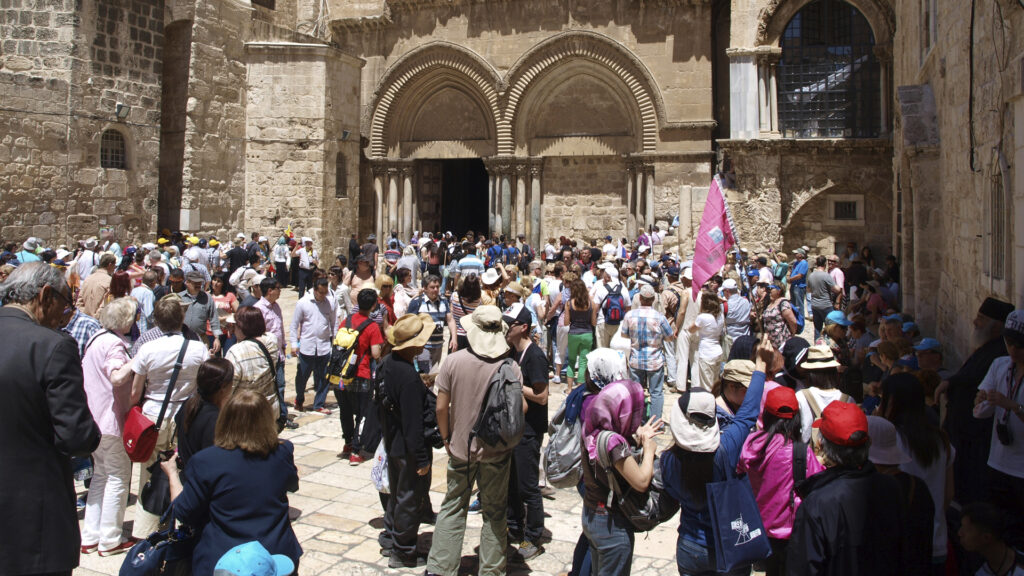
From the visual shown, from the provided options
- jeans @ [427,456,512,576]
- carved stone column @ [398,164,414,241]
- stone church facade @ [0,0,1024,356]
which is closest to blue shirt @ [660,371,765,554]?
jeans @ [427,456,512,576]

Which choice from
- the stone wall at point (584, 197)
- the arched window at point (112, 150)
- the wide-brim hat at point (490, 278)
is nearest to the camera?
the wide-brim hat at point (490, 278)

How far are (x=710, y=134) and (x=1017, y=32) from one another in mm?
13426

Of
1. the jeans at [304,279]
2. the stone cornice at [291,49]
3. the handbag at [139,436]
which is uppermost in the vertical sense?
the stone cornice at [291,49]

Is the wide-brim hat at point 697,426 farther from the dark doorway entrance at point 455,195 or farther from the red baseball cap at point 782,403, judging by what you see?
the dark doorway entrance at point 455,195

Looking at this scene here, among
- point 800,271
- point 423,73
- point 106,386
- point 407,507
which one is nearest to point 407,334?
point 407,507

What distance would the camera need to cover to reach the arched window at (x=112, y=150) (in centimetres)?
1700

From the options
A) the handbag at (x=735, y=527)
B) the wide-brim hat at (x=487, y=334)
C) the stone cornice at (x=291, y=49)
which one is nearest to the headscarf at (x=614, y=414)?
the handbag at (x=735, y=527)

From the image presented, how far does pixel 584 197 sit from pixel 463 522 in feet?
54.1

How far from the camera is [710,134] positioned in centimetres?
1870

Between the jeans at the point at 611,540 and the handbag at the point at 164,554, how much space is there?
1.84m

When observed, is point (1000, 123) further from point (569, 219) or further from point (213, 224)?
point (213, 224)

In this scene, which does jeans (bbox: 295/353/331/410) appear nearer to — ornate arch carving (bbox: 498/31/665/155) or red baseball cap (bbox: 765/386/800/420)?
red baseball cap (bbox: 765/386/800/420)

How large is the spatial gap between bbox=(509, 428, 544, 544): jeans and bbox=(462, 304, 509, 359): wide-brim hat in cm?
92

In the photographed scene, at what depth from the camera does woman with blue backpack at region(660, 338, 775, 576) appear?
145 inches
